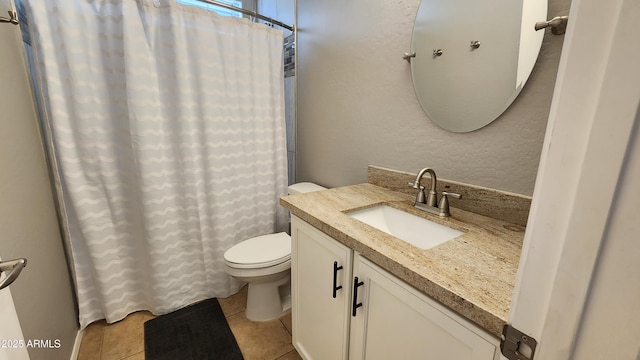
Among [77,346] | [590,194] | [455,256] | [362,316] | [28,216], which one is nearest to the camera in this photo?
[590,194]

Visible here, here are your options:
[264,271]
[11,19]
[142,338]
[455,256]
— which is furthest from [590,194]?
[142,338]

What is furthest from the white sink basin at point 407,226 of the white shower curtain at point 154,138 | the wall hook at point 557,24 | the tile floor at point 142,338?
the white shower curtain at point 154,138

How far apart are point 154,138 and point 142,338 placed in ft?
3.77

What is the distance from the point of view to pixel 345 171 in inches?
67.8

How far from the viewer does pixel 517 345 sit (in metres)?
0.38

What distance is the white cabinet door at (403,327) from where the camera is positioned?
57 centimetres

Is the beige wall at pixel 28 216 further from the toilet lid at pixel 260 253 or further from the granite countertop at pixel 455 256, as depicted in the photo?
the granite countertop at pixel 455 256

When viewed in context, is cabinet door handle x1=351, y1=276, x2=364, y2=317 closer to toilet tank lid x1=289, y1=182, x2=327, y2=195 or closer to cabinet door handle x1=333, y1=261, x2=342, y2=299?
cabinet door handle x1=333, y1=261, x2=342, y2=299

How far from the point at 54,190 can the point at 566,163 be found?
6.59 feet

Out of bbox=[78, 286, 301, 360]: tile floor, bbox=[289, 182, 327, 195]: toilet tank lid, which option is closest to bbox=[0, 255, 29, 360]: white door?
bbox=[78, 286, 301, 360]: tile floor

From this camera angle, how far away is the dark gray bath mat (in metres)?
1.38

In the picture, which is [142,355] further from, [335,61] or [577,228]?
[335,61]

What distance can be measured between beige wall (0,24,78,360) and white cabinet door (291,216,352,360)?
3.14 feet

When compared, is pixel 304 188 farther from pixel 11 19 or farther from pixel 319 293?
pixel 11 19
